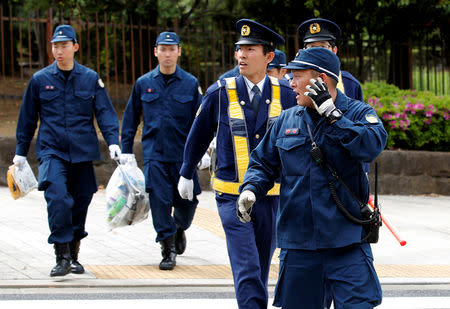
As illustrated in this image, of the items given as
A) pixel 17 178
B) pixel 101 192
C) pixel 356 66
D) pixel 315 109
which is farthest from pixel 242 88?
pixel 356 66

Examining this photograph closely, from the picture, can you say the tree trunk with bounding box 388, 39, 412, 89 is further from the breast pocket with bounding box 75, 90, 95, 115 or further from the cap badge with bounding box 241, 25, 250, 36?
the cap badge with bounding box 241, 25, 250, 36

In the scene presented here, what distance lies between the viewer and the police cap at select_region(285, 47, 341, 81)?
435 cm

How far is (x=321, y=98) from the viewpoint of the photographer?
4195mm

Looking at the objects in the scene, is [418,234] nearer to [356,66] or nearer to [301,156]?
[301,156]

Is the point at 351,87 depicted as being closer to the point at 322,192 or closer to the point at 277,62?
the point at 277,62

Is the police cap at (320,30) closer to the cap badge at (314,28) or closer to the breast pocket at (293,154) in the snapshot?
the cap badge at (314,28)

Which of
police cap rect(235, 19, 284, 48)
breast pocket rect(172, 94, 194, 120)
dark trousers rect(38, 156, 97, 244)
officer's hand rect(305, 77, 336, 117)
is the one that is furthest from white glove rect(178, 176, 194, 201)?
officer's hand rect(305, 77, 336, 117)

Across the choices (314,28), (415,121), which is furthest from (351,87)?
(415,121)

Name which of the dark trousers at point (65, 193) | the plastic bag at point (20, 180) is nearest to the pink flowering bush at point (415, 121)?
the dark trousers at point (65, 193)

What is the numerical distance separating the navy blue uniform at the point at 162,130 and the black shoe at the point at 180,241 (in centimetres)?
28

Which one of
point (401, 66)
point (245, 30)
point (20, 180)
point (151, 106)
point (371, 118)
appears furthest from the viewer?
point (401, 66)

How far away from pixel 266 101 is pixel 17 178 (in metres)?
2.70

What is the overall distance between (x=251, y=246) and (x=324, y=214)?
1.07 m

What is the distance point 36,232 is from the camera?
29.7 feet
